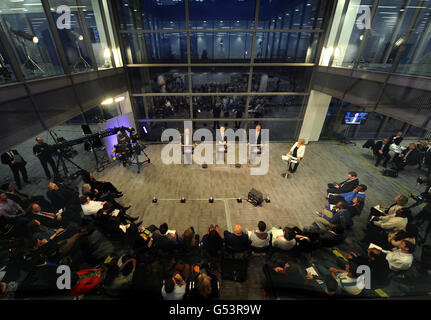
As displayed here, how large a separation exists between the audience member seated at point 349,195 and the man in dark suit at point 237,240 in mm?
3384

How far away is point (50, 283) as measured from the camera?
3480mm

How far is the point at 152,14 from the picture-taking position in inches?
305

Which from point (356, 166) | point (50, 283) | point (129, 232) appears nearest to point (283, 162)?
point (356, 166)

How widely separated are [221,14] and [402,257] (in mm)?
9662

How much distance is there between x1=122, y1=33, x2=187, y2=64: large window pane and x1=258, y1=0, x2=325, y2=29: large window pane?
3.55m

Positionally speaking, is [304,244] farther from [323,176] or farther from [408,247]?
[323,176]

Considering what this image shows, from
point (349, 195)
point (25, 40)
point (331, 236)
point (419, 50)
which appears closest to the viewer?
point (331, 236)

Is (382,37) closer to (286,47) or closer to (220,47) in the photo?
(286,47)

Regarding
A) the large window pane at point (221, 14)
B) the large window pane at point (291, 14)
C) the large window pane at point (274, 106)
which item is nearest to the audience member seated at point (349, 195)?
the large window pane at point (274, 106)

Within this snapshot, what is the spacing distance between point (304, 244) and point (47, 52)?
8.34m

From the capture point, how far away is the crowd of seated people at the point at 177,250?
134 inches

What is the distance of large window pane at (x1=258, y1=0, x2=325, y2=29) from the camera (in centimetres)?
771

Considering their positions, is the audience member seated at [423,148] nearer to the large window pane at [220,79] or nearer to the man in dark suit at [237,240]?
the large window pane at [220,79]

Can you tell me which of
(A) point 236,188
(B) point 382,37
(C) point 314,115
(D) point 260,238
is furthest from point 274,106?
(D) point 260,238
